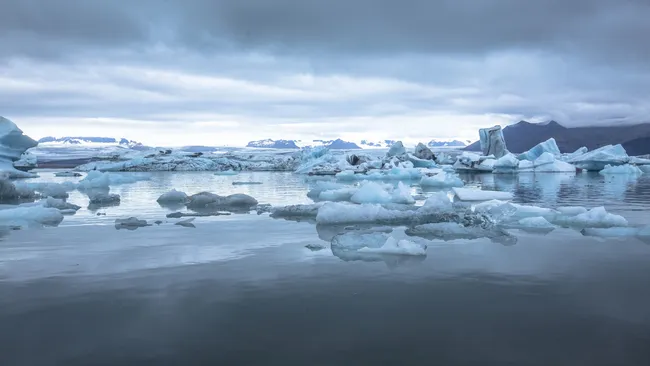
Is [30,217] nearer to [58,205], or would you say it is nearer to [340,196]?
[58,205]

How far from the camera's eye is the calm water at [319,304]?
298 centimetres

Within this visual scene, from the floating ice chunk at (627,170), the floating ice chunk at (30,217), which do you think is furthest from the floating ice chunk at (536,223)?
the floating ice chunk at (627,170)

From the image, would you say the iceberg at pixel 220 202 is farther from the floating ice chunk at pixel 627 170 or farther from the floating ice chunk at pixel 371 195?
the floating ice chunk at pixel 627 170

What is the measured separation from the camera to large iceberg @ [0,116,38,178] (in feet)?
73.7

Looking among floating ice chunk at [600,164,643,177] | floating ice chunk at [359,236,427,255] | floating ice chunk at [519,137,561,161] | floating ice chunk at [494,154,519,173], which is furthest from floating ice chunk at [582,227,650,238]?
floating ice chunk at [519,137,561,161]

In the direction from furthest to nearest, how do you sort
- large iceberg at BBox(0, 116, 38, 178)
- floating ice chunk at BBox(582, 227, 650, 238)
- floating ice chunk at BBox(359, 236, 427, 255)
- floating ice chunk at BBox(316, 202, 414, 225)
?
1. large iceberg at BBox(0, 116, 38, 178)
2. floating ice chunk at BBox(316, 202, 414, 225)
3. floating ice chunk at BBox(582, 227, 650, 238)
4. floating ice chunk at BBox(359, 236, 427, 255)

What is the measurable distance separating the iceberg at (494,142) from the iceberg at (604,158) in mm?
5717

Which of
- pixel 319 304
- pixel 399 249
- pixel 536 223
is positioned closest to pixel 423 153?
pixel 536 223

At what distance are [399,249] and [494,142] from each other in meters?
37.6

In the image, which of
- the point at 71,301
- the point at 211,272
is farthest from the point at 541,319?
the point at 71,301

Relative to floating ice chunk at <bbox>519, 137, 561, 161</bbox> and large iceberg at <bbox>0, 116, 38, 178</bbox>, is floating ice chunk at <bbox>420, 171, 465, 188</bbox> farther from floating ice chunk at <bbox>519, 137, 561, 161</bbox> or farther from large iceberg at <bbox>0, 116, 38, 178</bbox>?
floating ice chunk at <bbox>519, 137, 561, 161</bbox>

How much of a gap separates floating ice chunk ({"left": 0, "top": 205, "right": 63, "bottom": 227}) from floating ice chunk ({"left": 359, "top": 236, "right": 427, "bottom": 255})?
605 centimetres

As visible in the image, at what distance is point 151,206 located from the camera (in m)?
11.8

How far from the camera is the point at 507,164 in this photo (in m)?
32.6
